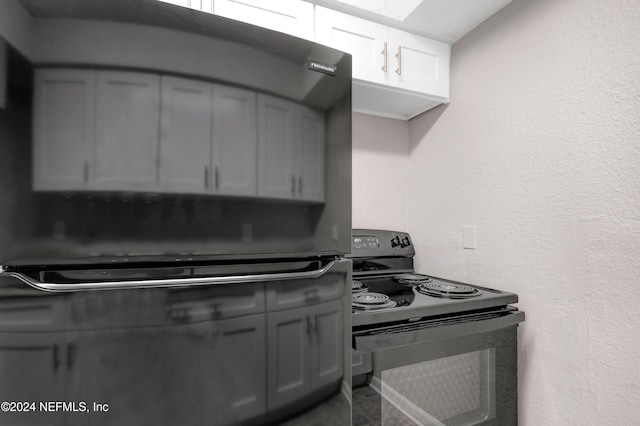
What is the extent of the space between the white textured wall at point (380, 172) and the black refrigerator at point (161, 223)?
0.92 metres

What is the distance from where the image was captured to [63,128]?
502 mm

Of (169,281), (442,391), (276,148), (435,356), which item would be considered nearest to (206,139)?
(276,148)

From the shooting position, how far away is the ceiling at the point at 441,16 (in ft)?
3.73

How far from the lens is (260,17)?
1.03m

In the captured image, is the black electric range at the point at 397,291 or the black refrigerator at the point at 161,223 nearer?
the black refrigerator at the point at 161,223

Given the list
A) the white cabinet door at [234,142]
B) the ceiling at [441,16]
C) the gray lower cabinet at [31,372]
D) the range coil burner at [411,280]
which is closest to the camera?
the gray lower cabinet at [31,372]

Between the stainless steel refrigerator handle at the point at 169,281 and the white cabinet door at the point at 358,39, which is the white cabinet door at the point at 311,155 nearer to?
the stainless steel refrigerator handle at the point at 169,281

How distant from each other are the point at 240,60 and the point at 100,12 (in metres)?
0.25

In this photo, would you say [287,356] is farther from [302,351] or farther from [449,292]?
[449,292]

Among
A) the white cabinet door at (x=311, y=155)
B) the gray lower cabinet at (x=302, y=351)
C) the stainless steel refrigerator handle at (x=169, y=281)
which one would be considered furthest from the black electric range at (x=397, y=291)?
the white cabinet door at (x=311, y=155)

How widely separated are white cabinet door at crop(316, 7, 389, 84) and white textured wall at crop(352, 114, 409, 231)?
0.37 m

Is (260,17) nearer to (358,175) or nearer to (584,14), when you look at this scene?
(358,175)

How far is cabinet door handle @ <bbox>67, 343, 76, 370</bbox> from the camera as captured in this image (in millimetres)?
493

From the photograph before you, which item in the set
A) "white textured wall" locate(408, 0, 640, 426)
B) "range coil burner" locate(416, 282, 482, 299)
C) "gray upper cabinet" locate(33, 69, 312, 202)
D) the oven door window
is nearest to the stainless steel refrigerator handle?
"gray upper cabinet" locate(33, 69, 312, 202)
